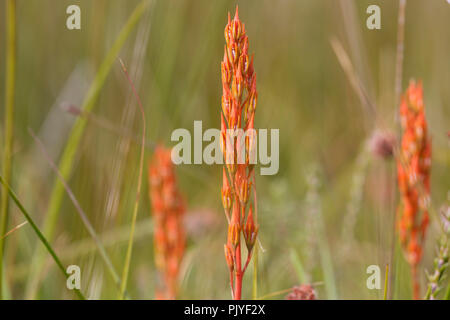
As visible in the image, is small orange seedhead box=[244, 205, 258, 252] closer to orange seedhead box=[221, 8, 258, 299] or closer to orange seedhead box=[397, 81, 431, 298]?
orange seedhead box=[221, 8, 258, 299]

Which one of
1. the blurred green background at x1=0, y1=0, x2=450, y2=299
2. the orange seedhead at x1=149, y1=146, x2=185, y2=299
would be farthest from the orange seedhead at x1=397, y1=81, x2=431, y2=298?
the orange seedhead at x1=149, y1=146, x2=185, y2=299

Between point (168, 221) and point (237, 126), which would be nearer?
point (237, 126)

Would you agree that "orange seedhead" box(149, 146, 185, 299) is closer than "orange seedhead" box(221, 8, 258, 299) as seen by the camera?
No

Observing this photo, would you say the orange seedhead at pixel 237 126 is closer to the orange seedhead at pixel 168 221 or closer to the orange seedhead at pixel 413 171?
the orange seedhead at pixel 413 171

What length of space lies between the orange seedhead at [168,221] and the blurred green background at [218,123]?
2.2 inches

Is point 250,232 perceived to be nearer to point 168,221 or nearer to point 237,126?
point 237,126

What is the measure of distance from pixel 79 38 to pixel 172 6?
124cm

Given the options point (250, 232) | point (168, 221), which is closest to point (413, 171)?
point (250, 232)

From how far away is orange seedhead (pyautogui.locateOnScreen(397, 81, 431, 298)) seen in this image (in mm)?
763

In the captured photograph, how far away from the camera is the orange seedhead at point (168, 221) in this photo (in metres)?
1.04

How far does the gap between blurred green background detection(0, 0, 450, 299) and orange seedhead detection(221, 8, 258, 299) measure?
0.35 m

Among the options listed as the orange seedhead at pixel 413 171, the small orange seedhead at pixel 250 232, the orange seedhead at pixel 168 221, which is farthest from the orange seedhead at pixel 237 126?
the orange seedhead at pixel 168 221

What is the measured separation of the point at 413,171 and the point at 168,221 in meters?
0.49

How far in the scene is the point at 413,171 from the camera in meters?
0.77
